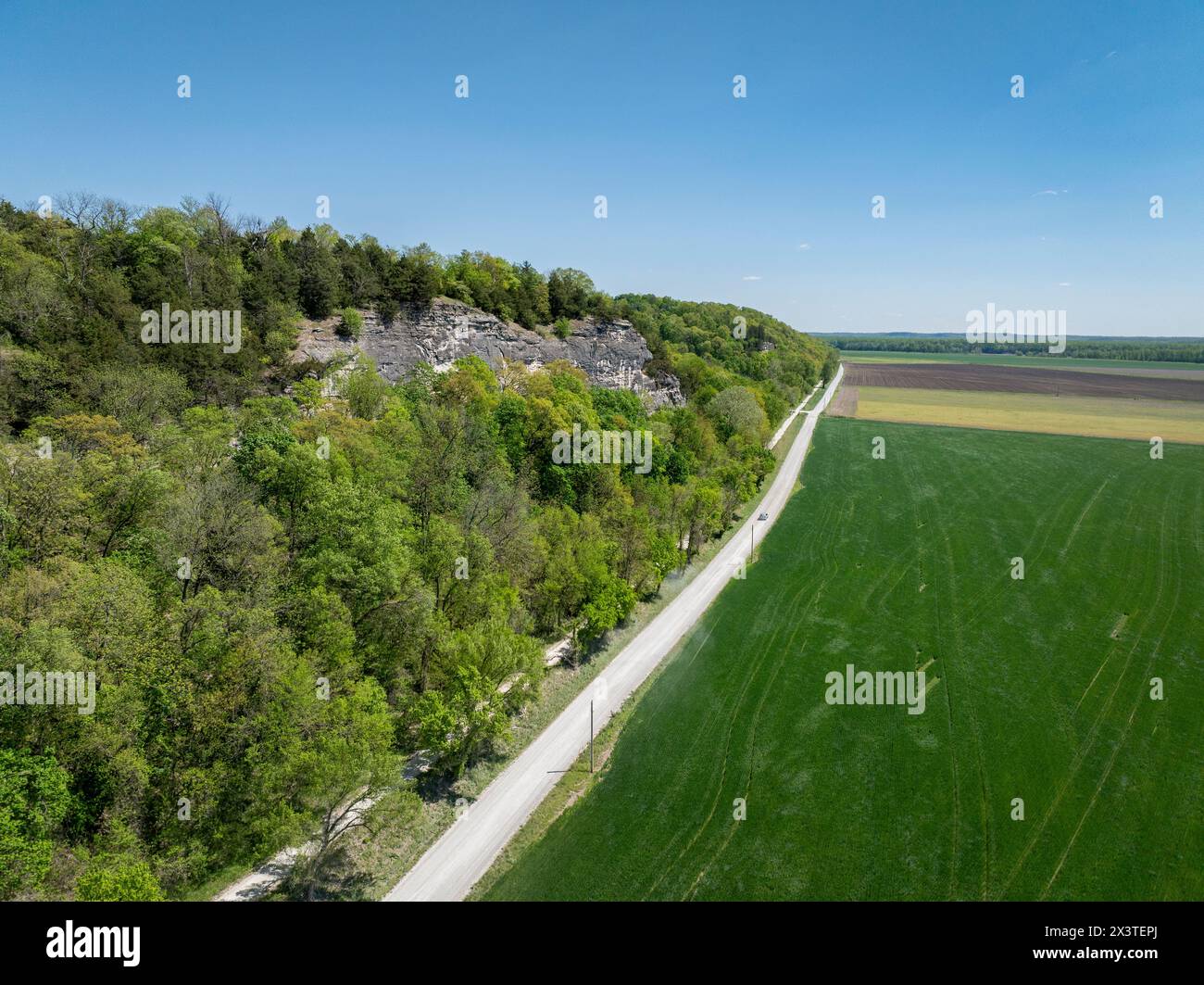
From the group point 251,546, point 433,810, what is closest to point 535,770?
point 433,810

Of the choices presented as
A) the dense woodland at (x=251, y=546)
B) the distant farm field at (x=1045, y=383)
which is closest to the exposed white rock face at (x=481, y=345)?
the dense woodland at (x=251, y=546)

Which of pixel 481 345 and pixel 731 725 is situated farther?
pixel 481 345

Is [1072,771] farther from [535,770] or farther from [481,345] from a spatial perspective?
[481,345]

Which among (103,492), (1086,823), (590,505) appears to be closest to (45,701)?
(103,492)

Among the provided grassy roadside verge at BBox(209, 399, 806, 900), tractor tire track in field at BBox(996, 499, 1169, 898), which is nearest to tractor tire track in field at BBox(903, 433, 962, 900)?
tractor tire track in field at BBox(996, 499, 1169, 898)

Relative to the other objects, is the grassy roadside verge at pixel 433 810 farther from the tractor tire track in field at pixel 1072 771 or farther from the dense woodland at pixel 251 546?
the tractor tire track in field at pixel 1072 771
